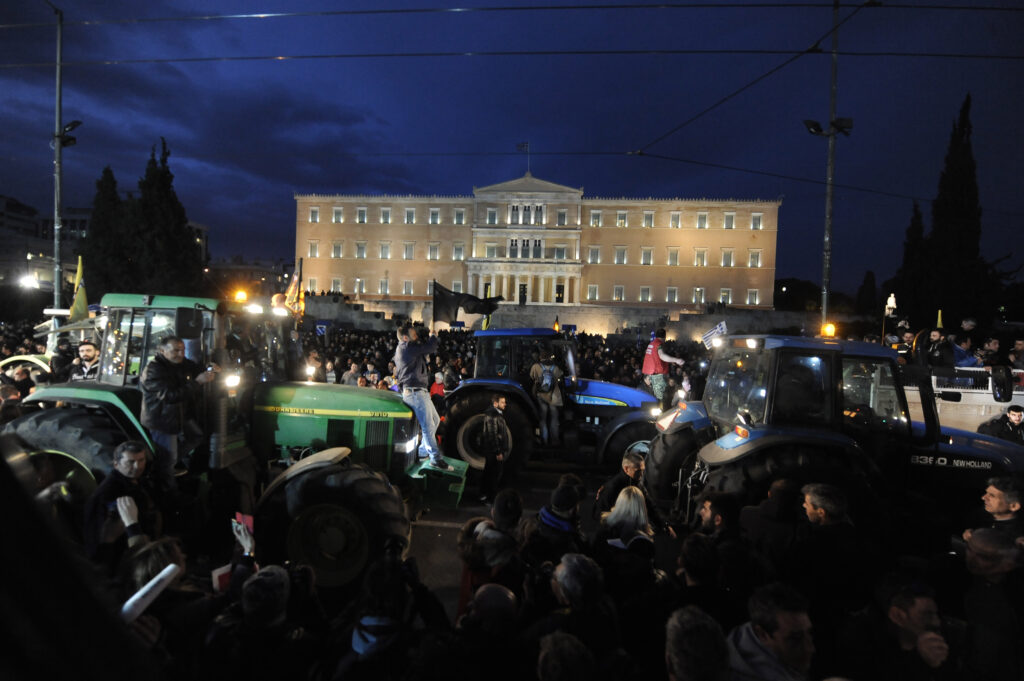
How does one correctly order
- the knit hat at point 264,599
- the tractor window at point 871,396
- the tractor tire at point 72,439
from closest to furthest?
the knit hat at point 264,599, the tractor tire at point 72,439, the tractor window at point 871,396

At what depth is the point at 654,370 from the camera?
11.2 m

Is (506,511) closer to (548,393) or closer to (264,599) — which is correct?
(264,599)

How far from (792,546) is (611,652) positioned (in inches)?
64.6

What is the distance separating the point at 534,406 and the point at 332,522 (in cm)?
412

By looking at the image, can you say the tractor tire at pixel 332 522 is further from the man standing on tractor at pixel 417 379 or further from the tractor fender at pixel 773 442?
the tractor fender at pixel 773 442

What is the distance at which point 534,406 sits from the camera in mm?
8273

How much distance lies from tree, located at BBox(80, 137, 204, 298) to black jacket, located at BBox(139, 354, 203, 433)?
30965 millimetres

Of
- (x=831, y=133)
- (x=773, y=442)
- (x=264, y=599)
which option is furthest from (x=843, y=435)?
(x=831, y=133)

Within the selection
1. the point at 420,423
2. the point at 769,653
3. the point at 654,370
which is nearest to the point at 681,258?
the point at 654,370

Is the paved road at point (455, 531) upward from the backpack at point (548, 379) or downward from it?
downward

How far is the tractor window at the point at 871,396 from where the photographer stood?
5.34 meters

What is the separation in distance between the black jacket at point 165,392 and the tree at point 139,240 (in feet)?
102

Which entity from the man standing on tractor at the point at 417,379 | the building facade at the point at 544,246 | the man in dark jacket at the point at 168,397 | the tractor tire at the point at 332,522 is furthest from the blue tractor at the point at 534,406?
the building facade at the point at 544,246

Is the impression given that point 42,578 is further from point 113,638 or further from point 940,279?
point 940,279
